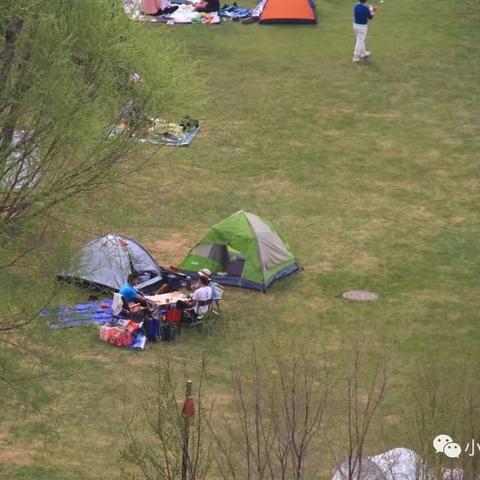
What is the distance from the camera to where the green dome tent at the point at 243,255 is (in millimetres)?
23984

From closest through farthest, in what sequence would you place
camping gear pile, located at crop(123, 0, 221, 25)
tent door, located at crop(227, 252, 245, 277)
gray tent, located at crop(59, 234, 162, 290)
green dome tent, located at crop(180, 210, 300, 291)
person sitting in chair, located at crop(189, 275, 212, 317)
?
person sitting in chair, located at crop(189, 275, 212, 317) → gray tent, located at crop(59, 234, 162, 290) → green dome tent, located at crop(180, 210, 300, 291) → tent door, located at crop(227, 252, 245, 277) → camping gear pile, located at crop(123, 0, 221, 25)

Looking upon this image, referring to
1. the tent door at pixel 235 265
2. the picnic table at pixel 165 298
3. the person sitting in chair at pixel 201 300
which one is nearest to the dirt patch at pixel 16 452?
the picnic table at pixel 165 298

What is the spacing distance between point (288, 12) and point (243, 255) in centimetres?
1728

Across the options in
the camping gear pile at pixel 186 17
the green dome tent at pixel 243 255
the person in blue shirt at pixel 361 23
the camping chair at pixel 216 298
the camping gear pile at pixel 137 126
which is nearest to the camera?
the camping gear pile at pixel 137 126

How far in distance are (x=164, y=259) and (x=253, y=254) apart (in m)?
2.02

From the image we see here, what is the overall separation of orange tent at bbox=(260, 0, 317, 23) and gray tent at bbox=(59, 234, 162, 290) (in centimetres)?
1744

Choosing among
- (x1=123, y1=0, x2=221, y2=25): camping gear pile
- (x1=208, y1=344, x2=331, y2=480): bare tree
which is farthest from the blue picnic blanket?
(x1=123, y1=0, x2=221, y2=25): camping gear pile

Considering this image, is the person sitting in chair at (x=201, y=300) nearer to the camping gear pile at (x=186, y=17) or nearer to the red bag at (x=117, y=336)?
the red bag at (x=117, y=336)

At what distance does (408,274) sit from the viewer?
24719 mm

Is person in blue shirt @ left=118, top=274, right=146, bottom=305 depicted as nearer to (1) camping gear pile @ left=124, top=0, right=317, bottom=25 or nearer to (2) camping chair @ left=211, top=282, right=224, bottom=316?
(2) camping chair @ left=211, top=282, right=224, bottom=316

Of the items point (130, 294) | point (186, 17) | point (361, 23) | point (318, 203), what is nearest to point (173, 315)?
point (130, 294)

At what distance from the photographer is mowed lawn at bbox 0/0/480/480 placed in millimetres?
20078

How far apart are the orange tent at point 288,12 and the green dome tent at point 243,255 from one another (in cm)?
1637

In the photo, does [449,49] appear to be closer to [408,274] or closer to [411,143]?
[411,143]
